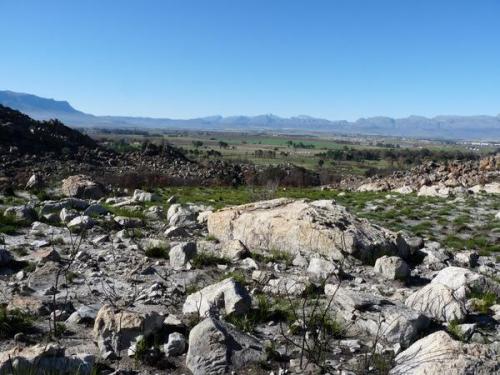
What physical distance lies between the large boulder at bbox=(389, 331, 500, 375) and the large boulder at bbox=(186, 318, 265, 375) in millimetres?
1398

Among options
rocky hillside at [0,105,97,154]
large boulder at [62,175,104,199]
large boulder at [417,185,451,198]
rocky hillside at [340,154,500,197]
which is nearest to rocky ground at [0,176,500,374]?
large boulder at [62,175,104,199]

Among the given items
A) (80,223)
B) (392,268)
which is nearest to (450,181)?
(392,268)

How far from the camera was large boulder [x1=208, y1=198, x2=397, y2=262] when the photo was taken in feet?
29.2

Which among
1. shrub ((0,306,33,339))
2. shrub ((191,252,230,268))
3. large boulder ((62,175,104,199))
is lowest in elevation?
large boulder ((62,175,104,199))

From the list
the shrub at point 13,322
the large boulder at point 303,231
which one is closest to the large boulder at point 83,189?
the large boulder at point 303,231

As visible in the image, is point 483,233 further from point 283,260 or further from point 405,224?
point 283,260

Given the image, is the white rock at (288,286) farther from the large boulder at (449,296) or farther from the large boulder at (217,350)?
the large boulder at (217,350)

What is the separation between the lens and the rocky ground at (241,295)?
4809 mm

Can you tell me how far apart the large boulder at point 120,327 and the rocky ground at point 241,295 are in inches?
0.5

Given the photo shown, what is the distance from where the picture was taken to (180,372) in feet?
15.6

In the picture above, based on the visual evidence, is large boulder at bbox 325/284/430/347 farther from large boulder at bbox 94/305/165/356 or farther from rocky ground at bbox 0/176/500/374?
large boulder at bbox 94/305/165/356

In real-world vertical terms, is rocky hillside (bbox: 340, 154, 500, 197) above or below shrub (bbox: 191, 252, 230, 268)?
below

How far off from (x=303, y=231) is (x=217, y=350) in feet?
15.4

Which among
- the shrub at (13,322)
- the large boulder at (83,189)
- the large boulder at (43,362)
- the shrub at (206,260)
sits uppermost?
the large boulder at (43,362)
